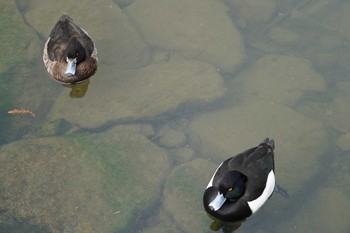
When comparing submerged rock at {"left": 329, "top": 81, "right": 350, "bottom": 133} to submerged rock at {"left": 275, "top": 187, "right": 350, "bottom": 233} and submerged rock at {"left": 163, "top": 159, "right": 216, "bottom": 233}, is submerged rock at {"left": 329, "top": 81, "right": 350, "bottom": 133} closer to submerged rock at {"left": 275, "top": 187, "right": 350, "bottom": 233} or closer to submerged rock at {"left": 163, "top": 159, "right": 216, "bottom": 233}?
submerged rock at {"left": 275, "top": 187, "right": 350, "bottom": 233}

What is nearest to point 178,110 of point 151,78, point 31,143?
point 151,78

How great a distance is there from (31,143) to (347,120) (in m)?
4.47

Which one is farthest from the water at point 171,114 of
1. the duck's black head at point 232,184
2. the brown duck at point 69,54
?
the duck's black head at point 232,184

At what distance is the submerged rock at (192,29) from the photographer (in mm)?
9305

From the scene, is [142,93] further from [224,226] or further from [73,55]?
[224,226]

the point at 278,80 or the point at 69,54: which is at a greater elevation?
the point at 69,54

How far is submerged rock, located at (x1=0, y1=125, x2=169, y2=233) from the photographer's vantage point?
711 centimetres

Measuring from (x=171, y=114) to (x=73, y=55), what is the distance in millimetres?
1678

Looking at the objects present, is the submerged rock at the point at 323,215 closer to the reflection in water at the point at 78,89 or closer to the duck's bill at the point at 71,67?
the reflection in water at the point at 78,89

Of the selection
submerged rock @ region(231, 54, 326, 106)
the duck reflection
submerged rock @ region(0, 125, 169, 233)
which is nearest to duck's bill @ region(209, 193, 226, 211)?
the duck reflection

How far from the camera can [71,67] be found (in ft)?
28.3

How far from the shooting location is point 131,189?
7.49 metres

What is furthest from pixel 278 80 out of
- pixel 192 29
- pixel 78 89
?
pixel 78 89

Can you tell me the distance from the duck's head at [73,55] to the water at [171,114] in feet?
1.07
